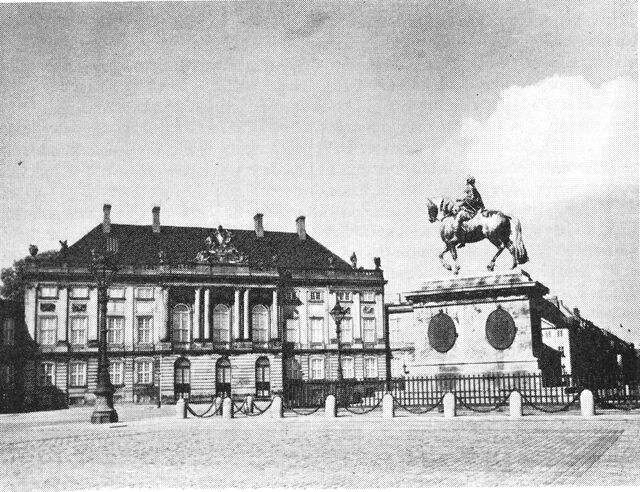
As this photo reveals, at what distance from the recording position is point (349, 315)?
6034 centimetres

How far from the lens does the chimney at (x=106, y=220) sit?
57188mm

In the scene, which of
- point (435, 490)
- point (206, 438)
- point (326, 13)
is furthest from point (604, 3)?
point (206, 438)

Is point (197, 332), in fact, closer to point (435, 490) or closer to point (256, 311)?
point (256, 311)

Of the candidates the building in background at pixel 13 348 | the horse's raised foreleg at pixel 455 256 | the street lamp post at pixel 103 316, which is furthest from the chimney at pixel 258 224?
the horse's raised foreleg at pixel 455 256

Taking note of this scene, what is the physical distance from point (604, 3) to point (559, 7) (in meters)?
0.90

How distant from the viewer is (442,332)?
2172 cm

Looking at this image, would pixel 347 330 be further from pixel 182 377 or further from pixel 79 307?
pixel 79 307

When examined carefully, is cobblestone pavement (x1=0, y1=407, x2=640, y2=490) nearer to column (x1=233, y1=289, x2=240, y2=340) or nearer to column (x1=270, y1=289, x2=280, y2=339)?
column (x1=233, y1=289, x2=240, y2=340)

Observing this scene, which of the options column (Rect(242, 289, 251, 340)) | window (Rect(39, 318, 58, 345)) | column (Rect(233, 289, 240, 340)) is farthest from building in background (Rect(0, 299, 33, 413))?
column (Rect(242, 289, 251, 340))

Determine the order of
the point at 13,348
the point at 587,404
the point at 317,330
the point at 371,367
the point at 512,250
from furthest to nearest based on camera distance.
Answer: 1. the point at 371,367
2. the point at 317,330
3. the point at 13,348
4. the point at 512,250
5. the point at 587,404

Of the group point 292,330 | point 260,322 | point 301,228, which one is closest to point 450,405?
point 260,322

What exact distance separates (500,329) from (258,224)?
42.9 metres

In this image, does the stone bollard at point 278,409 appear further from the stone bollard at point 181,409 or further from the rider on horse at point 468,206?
the rider on horse at point 468,206

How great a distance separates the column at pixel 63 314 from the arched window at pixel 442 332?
35.9 meters
